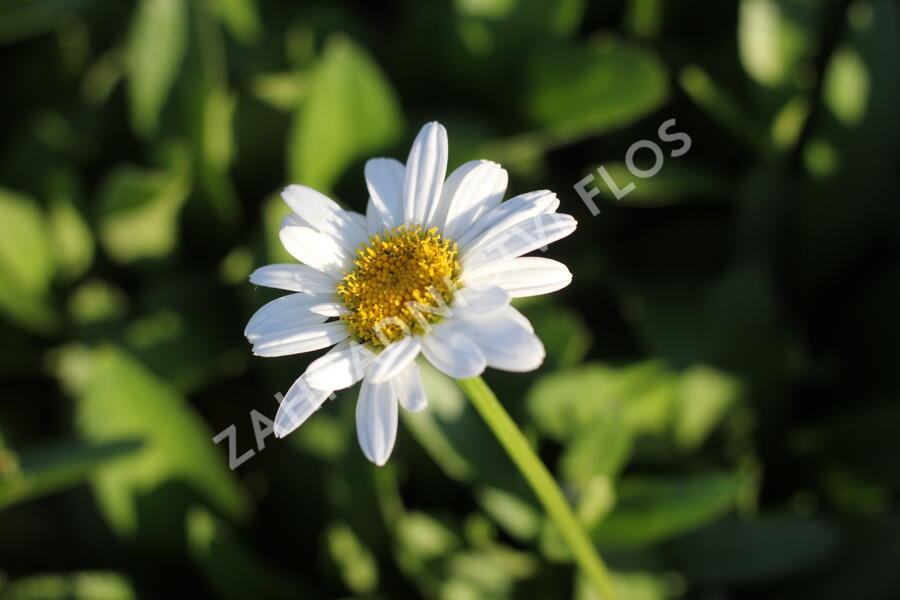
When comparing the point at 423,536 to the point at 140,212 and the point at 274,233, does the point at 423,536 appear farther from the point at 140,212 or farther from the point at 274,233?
the point at 140,212

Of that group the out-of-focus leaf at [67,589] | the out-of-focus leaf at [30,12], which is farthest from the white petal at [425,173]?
the out-of-focus leaf at [30,12]

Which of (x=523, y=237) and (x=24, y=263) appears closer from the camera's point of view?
(x=523, y=237)

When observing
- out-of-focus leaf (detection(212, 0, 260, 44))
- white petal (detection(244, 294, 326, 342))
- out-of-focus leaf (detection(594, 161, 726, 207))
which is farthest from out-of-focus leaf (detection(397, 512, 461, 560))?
out-of-focus leaf (detection(212, 0, 260, 44))

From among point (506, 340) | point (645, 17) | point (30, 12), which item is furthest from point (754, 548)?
point (30, 12)

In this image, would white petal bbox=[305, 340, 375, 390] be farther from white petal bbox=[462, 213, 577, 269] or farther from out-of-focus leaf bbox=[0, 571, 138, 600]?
out-of-focus leaf bbox=[0, 571, 138, 600]

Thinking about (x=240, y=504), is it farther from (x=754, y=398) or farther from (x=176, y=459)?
(x=754, y=398)
